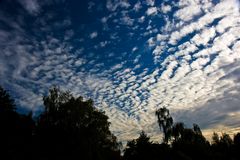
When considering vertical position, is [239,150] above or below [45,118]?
below

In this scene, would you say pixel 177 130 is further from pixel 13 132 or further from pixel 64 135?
pixel 13 132

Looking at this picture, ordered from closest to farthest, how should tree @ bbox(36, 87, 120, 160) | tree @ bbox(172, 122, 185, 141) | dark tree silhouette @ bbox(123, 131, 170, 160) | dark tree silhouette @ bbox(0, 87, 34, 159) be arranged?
dark tree silhouette @ bbox(123, 131, 170, 160) < dark tree silhouette @ bbox(0, 87, 34, 159) < tree @ bbox(36, 87, 120, 160) < tree @ bbox(172, 122, 185, 141)

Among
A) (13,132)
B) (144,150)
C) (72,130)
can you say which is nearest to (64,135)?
(72,130)

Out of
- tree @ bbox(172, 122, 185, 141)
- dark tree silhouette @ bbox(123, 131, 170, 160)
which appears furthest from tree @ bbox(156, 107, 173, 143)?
dark tree silhouette @ bbox(123, 131, 170, 160)

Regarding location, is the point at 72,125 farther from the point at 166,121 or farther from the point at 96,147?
the point at 166,121

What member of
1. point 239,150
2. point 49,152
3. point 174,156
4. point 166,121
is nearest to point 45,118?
point 49,152

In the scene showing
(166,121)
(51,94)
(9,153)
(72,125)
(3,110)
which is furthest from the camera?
(166,121)

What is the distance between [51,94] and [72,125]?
8.27 metres

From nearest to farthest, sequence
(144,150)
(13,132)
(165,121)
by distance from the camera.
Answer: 1. (144,150)
2. (13,132)
3. (165,121)

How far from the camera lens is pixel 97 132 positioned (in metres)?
51.3

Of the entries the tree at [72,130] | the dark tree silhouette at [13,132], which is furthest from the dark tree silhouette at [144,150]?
the dark tree silhouette at [13,132]

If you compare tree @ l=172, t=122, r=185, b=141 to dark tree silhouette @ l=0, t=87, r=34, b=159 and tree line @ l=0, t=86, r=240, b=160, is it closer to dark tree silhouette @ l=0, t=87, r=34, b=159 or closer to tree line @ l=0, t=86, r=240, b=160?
tree line @ l=0, t=86, r=240, b=160

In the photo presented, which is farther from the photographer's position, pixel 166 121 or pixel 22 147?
pixel 166 121

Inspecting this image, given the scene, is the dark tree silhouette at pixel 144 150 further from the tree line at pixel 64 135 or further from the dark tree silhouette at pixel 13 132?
the dark tree silhouette at pixel 13 132
